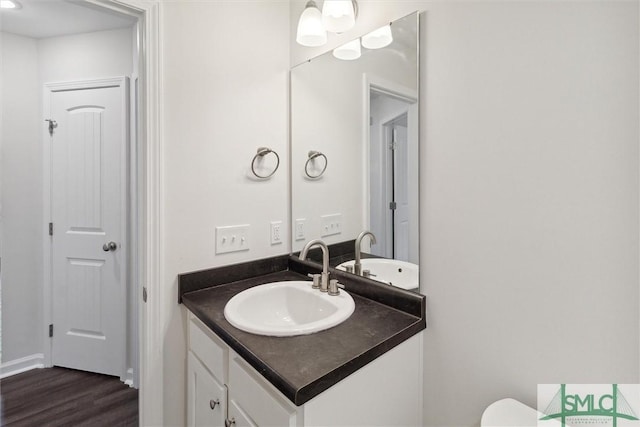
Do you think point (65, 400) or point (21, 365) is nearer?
point (65, 400)

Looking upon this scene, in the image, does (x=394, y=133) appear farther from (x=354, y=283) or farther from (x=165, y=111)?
(x=165, y=111)

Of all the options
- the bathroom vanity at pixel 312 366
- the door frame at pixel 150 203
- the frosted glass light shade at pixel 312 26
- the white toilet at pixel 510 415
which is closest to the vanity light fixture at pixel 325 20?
the frosted glass light shade at pixel 312 26

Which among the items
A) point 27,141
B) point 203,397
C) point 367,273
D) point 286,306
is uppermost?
point 27,141

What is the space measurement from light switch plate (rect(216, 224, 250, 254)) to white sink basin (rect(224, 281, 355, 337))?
0.25 meters

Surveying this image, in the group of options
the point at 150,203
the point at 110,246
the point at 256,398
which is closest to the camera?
the point at 256,398

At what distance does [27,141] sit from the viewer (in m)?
2.34

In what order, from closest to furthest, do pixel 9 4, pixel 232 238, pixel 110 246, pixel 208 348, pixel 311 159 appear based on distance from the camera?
pixel 208 348 < pixel 232 238 < pixel 311 159 < pixel 9 4 < pixel 110 246

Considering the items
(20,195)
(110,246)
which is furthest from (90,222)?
(20,195)

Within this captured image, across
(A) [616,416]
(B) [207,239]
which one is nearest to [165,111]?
(B) [207,239]

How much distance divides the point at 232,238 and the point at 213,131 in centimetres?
50

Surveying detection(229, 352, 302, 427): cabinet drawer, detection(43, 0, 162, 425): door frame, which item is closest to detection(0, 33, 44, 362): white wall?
detection(43, 0, 162, 425): door frame

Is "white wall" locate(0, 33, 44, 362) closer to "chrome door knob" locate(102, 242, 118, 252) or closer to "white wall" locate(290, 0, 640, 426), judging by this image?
"chrome door knob" locate(102, 242, 118, 252)

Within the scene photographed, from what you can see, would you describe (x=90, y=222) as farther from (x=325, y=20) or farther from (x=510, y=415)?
(x=510, y=415)

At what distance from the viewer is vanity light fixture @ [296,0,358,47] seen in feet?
4.25
